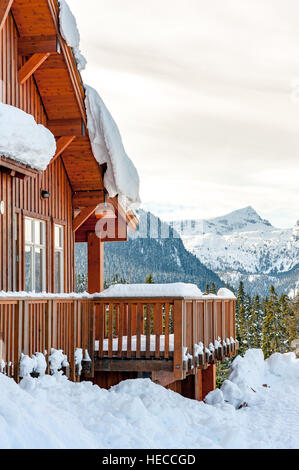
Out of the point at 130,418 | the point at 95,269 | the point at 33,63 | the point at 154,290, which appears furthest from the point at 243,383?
the point at 33,63

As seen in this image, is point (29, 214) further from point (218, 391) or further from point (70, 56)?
point (218, 391)

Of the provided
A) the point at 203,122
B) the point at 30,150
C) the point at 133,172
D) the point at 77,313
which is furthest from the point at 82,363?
the point at 203,122

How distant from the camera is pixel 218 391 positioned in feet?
39.8

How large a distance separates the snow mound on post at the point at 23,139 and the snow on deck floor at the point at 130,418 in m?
3.62

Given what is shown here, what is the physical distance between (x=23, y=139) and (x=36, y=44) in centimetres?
266

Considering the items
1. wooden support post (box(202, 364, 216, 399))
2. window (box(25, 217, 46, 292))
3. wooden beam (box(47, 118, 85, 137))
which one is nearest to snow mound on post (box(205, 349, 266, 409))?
wooden support post (box(202, 364, 216, 399))

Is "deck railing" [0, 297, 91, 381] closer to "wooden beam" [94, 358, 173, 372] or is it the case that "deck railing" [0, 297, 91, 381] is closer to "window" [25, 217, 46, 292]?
"wooden beam" [94, 358, 173, 372]

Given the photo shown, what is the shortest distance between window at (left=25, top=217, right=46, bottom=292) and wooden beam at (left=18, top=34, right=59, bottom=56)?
313cm

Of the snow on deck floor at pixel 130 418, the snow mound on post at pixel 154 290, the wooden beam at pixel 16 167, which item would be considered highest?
the wooden beam at pixel 16 167

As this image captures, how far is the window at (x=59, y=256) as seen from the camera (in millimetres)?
14219

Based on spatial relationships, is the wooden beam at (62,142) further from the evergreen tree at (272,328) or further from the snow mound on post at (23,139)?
the evergreen tree at (272,328)

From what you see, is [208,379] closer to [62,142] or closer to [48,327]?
[62,142]

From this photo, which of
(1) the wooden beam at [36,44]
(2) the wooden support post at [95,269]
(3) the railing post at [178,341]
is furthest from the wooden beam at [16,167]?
(2) the wooden support post at [95,269]

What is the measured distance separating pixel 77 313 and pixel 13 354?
2172mm
